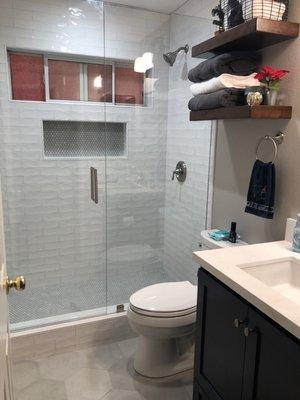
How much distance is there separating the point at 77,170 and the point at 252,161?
5.25 ft

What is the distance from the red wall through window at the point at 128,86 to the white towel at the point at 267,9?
4.95 ft

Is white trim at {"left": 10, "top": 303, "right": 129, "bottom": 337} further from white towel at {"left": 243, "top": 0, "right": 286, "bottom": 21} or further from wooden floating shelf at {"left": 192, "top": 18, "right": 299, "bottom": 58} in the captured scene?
white towel at {"left": 243, "top": 0, "right": 286, "bottom": 21}

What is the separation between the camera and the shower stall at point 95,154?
2600 millimetres

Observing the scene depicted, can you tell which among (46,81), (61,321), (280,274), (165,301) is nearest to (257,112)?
(280,274)

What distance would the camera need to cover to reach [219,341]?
4.26ft

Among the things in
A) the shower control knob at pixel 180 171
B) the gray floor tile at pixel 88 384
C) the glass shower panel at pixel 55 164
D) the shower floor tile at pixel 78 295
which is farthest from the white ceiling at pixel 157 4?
the gray floor tile at pixel 88 384

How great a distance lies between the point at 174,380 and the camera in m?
1.98

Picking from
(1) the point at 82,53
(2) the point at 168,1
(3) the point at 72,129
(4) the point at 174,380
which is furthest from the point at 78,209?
(2) the point at 168,1

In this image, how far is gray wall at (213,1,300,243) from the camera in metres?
1.54

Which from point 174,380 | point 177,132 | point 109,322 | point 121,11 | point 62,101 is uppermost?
point 121,11

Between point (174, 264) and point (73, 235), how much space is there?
956 mm

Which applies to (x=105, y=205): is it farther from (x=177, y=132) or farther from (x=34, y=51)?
(x=34, y=51)

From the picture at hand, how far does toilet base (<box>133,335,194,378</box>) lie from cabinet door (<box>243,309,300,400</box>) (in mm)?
896

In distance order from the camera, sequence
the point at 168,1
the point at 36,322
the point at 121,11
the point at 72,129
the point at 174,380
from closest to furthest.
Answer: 1. the point at 174,380
2. the point at 36,322
3. the point at 168,1
4. the point at 121,11
5. the point at 72,129
